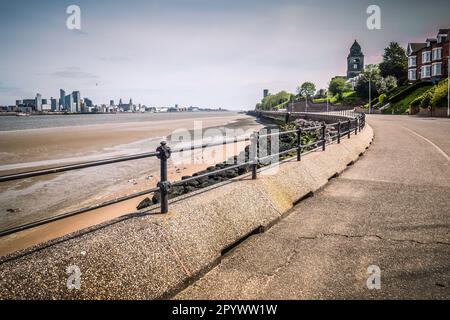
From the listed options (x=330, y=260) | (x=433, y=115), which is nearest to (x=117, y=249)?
(x=330, y=260)

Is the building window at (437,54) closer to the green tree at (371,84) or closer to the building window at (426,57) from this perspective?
the building window at (426,57)

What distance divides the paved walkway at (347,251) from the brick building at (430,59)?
8042cm

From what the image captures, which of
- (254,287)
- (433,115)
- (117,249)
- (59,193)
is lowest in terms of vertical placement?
(59,193)

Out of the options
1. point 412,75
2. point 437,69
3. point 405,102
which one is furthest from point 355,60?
point 405,102

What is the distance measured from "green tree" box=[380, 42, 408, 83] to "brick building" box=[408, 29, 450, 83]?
12.4 m

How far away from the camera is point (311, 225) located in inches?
207

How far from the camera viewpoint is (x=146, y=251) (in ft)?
10.7

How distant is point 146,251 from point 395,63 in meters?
117

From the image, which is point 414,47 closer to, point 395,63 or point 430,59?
point 430,59

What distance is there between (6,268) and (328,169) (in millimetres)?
7969

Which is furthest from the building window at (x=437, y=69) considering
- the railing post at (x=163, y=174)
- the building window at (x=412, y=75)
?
the railing post at (x=163, y=174)

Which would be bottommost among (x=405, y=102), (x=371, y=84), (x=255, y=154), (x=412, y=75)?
(x=255, y=154)

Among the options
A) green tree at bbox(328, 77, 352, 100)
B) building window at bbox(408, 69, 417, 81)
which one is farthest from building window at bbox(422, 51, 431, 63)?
green tree at bbox(328, 77, 352, 100)
